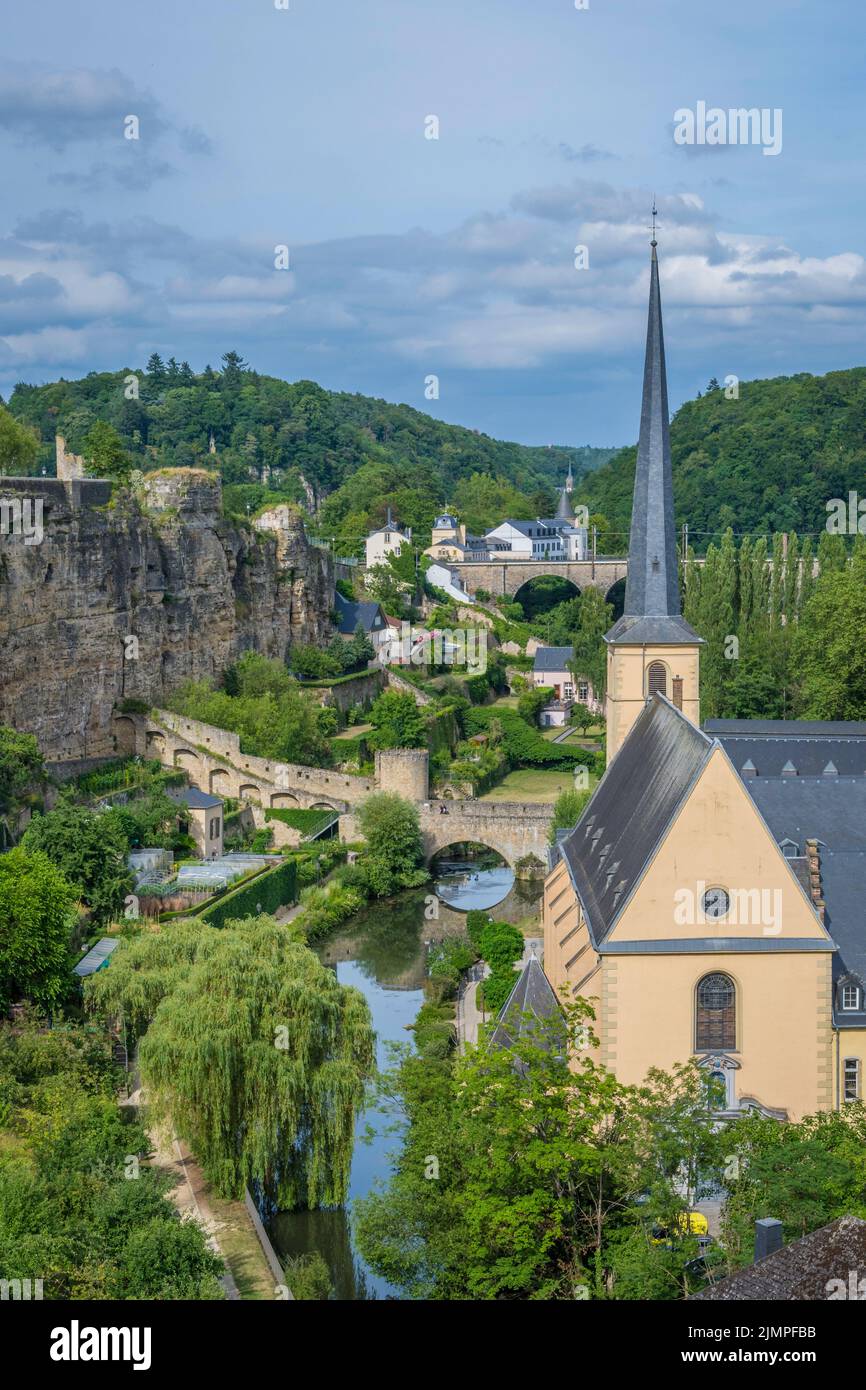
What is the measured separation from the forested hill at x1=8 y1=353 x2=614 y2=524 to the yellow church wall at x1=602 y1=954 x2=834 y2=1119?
7092 cm

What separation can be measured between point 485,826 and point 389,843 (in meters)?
3.40

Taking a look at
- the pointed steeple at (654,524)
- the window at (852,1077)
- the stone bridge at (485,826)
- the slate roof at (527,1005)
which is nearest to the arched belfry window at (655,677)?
the pointed steeple at (654,524)

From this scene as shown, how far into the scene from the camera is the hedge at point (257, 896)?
124 ft

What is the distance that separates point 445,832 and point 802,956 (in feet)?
87.4

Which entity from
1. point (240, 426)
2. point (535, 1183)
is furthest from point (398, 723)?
point (240, 426)

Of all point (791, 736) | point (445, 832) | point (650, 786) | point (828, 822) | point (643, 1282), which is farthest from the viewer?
point (445, 832)

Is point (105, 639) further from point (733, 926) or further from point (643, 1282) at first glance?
point (643, 1282)

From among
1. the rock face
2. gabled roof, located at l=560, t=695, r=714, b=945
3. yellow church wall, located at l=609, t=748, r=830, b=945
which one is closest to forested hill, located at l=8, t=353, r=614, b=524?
the rock face

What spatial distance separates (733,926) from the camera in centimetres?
2283

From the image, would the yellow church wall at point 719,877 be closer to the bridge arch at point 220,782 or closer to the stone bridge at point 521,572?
the bridge arch at point 220,782

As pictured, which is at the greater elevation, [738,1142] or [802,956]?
[802,956]

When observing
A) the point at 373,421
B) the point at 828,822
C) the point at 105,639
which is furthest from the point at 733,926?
the point at 373,421

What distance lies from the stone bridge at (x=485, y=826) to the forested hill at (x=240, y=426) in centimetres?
4689

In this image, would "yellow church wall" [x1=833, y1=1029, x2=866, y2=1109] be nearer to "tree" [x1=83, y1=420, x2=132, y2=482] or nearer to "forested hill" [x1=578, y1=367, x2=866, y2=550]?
"tree" [x1=83, y1=420, x2=132, y2=482]
